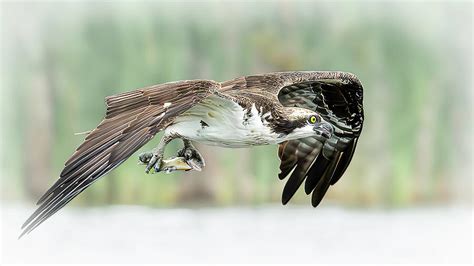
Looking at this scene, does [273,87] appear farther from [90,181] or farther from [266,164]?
[266,164]

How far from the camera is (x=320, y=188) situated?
896 centimetres

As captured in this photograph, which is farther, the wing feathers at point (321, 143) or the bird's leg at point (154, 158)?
the wing feathers at point (321, 143)

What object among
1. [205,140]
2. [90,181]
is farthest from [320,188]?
[90,181]

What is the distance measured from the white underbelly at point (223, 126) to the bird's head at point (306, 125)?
0.17 metres

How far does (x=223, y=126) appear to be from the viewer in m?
7.26

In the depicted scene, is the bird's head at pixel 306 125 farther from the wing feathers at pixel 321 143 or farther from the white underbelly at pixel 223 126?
the wing feathers at pixel 321 143

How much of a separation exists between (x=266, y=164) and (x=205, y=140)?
7655 mm

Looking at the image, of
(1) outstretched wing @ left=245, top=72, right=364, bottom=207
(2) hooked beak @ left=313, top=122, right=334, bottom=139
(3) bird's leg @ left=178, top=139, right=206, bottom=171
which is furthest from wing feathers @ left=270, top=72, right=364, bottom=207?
(3) bird's leg @ left=178, top=139, right=206, bottom=171

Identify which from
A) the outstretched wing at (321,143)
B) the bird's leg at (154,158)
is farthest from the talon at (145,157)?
the outstretched wing at (321,143)

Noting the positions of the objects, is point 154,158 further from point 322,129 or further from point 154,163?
point 322,129

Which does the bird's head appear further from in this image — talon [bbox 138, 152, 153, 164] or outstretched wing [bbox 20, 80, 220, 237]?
talon [bbox 138, 152, 153, 164]

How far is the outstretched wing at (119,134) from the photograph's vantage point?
6031mm

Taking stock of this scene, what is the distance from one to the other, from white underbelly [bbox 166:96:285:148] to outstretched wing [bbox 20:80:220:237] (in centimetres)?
43

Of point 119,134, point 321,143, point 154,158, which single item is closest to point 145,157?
point 154,158
